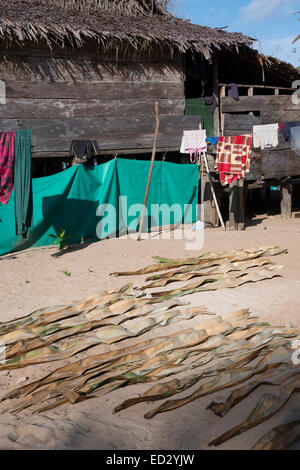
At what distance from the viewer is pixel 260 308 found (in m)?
5.61

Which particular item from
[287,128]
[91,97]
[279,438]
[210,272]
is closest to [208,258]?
[210,272]

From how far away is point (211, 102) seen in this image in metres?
12.0

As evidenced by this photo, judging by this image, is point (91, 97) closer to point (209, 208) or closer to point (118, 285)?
point (209, 208)

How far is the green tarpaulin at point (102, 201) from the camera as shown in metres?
9.29

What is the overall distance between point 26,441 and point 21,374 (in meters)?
1.28

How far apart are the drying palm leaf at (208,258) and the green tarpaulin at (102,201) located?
2.25 meters

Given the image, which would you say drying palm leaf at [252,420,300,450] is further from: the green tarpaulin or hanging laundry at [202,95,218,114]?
hanging laundry at [202,95,218,114]

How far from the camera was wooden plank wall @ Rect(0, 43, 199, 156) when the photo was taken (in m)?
10.2

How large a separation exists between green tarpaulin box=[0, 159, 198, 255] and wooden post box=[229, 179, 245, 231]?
37.7 inches

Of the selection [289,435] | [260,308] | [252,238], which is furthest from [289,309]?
[252,238]

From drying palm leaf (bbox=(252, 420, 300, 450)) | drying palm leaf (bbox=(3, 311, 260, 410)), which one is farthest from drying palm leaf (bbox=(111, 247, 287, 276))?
drying palm leaf (bbox=(252, 420, 300, 450))

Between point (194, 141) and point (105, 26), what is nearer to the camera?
point (105, 26)

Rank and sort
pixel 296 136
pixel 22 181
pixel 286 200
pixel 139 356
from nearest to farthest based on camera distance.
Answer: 1. pixel 139 356
2. pixel 22 181
3. pixel 296 136
4. pixel 286 200

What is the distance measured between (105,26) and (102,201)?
13.6ft
